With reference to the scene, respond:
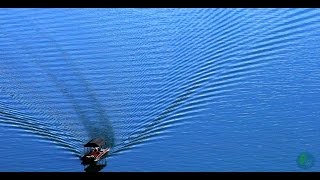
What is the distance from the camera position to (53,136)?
1.91 m

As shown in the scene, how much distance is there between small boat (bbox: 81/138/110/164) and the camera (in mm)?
1781

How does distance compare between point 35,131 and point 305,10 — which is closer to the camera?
point 305,10

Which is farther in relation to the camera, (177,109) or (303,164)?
(177,109)

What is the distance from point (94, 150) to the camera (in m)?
1.82

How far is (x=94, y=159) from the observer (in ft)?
5.70

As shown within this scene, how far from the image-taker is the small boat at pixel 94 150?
70.1 inches

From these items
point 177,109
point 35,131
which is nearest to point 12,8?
point 35,131
